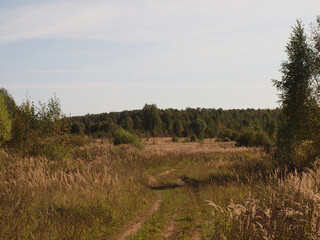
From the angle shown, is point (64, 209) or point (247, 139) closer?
point (64, 209)

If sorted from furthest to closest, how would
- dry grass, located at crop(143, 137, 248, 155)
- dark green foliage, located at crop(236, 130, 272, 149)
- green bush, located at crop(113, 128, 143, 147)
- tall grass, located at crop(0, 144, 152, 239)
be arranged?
dark green foliage, located at crop(236, 130, 272, 149) < green bush, located at crop(113, 128, 143, 147) < dry grass, located at crop(143, 137, 248, 155) < tall grass, located at crop(0, 144, 152, 239)

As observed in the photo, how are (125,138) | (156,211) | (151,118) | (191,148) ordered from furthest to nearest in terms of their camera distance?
(151,118)
(191,148)
(125,138)
(156,211)

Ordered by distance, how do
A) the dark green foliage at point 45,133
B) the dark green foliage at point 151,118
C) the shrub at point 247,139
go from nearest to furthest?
the dark green foliage at point 45,133
the shrub at point 247,139
the dark green foliage at point 151,118

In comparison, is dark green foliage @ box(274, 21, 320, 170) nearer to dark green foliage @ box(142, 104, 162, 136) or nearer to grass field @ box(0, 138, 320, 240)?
grass field @ box(0, 138, 320, 240)

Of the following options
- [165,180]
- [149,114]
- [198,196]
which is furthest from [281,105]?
[149,114]

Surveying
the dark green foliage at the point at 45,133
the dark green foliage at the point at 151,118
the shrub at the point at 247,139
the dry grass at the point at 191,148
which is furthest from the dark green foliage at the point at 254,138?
the dark green foliage at the point at 151,118

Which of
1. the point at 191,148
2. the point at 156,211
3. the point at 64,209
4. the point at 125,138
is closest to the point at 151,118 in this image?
the point at 191,148

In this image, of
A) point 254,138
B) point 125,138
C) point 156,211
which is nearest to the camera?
point 156,211

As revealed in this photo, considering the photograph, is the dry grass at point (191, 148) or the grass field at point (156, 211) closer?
the grass field at point (156, 211)

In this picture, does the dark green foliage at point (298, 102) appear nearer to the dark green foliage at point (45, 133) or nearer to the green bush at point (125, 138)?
the dark green foliage at point (45, 133)

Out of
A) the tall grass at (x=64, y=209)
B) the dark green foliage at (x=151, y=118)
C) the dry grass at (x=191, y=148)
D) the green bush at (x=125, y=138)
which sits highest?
the dark green foliage at (x=151, y=118)

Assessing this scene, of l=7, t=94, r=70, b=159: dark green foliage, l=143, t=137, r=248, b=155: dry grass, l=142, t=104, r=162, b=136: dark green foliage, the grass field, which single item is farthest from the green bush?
l=142, t=104, r=162, b=136: dark green foliage

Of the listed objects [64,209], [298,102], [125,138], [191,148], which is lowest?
[191,148]

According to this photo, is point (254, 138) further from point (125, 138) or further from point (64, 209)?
point (64, 209)
